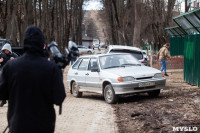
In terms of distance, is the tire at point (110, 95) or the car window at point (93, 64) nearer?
the tire at point (110, 95)

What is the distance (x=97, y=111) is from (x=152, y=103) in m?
1.62

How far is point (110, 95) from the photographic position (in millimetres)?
11500

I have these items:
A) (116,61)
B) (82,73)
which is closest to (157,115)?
(116,61)

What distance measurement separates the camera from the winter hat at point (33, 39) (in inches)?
153

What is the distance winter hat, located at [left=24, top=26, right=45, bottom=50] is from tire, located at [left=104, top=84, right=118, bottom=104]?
748cm

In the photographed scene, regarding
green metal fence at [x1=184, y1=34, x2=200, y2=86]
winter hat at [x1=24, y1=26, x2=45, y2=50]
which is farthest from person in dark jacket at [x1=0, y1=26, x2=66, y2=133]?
green metal fence at [x1=184, y1=34, x2=200, y2=86]

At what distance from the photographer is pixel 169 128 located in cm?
693

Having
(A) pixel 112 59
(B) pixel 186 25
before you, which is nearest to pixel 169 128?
(A) pixel 112 59

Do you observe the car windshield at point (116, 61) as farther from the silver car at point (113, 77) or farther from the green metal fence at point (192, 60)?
the green metal fence at point (192, 60)

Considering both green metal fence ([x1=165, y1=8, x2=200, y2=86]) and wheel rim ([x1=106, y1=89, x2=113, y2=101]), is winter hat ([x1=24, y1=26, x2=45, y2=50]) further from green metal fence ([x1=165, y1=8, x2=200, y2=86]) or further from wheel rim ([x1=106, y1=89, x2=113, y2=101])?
green metal fence ([x1=165, y1=8, x2=200, y2=86])

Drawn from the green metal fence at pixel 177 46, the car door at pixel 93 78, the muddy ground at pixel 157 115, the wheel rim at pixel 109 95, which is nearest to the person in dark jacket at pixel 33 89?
the muddy ground at pixel 157 115

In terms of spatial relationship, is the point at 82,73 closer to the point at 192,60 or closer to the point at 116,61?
the point at 116,61

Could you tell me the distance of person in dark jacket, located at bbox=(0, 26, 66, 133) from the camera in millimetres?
3748

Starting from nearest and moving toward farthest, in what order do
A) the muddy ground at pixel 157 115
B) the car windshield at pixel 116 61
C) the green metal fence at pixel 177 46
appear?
the muddy ground at pixel 157 115
the car windshield at pixel 116 61
the green metal fence at pixel 177 46
